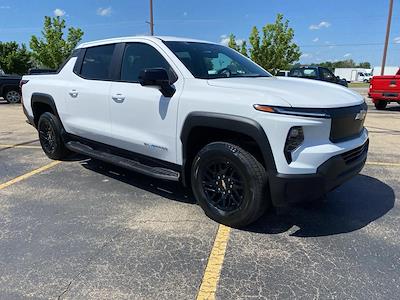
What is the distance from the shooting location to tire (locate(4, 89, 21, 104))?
59.0 feet

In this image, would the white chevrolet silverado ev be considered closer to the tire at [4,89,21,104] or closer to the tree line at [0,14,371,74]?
the tire at [4,89,21,104]

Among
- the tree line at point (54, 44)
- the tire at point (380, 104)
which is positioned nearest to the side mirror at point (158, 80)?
the tire at point (380, 104)

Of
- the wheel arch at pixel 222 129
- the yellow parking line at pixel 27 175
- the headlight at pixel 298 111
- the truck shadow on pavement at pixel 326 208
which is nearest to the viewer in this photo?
the headlight at pixel 298 111

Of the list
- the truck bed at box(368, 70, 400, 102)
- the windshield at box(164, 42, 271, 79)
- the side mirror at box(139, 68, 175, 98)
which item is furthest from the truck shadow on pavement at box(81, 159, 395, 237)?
the truck bed at box(368, 70, 400, 102)

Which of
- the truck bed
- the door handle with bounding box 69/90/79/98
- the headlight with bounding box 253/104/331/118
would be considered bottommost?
the truck bed

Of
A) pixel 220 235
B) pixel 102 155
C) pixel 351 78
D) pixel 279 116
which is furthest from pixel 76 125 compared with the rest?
pixel 351 78

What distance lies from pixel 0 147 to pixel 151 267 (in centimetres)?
588

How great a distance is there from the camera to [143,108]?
4.35m

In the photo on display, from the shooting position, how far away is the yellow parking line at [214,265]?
2868 millimetres

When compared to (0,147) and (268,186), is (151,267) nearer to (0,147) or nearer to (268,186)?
(268,186)

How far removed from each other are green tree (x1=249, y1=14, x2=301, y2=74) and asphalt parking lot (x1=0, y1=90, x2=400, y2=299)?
28.8m

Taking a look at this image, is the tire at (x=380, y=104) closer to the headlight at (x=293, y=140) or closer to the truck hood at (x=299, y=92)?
the truck hood at (x=299, y=92)

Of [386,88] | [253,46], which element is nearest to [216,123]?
[386,88]

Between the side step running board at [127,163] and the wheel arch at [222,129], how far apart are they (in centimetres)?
19
